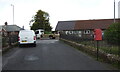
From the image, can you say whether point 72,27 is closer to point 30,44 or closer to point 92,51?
point 30,44

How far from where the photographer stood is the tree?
72.2m

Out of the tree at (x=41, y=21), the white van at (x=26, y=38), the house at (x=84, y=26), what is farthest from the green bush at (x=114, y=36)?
the tree at (x=41, y=21)

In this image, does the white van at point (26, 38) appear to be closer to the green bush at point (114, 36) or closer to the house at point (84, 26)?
the green bush at point (114, 36)

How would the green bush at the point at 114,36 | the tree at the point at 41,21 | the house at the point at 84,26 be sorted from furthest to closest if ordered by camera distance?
the tree at the point at 41,21, the house at the point at 84,26, the green bush at the point at 114,36

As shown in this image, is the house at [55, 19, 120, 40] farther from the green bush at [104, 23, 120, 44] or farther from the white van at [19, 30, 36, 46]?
the green bush at [104, 23, 120, 44]

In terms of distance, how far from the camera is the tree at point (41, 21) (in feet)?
237

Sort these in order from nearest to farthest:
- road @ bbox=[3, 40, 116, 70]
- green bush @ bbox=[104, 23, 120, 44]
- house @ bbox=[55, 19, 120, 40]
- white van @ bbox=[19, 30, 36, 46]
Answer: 1. road @ bbox=[3, 40, 116, 70]
2. green bush @ bbox=[104, 23, 120, 44]
3. white van @ bbox=[19, 30, 36, 46]
4. house @ bbox=[55, 19, 120, 40]

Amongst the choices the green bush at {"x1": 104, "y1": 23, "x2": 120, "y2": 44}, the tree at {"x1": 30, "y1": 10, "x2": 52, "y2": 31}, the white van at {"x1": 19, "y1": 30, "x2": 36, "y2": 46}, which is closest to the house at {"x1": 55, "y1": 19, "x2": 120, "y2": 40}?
the tree at {"x1": 30, "y1": 10, "x2": 52, "y2": 31}

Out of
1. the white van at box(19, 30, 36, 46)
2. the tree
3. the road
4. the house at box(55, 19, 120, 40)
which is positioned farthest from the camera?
the tree

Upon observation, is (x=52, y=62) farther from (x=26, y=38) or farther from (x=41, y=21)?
(x=41, y=21)

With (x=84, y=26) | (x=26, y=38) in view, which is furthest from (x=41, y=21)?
(x=26, y=38)

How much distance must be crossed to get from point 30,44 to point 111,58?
12516mm

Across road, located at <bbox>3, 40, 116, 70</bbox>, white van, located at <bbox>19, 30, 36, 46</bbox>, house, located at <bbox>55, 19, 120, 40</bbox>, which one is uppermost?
house, located at <bbox>55, 19, 120, 40</bbox>

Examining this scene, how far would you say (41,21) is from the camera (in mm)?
73875
